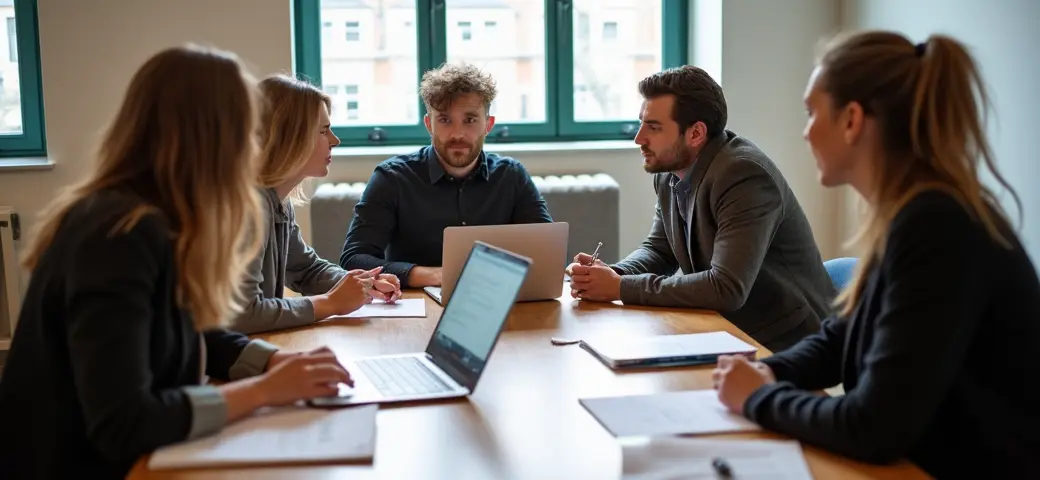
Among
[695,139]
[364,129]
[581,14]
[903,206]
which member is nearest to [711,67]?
[581,14]

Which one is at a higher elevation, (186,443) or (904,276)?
(904,276)

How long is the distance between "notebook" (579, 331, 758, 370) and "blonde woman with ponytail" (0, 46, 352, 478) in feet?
2.05

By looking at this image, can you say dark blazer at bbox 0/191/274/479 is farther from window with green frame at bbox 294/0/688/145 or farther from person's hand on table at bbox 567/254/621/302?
window with green frame at bbox 294/0/688/145

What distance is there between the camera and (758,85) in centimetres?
414

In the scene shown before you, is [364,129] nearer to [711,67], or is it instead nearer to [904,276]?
[711,67]

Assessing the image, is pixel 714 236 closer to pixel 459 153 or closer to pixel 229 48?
pixel 459 153

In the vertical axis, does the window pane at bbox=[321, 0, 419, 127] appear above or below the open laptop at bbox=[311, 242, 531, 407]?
above

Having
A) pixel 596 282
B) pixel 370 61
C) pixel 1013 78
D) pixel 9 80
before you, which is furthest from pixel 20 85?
pixel 1013 78

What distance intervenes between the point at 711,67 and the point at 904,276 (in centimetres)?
305

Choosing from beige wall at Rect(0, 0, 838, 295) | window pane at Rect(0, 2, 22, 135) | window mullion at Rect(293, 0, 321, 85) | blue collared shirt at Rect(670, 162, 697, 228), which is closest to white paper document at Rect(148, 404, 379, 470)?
blue collared shirt at Rect(670, 162, 697, 228)

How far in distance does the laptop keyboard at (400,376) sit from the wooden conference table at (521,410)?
0.19 feet

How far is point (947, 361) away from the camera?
4.10 ft

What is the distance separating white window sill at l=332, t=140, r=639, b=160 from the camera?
4055 millimetres

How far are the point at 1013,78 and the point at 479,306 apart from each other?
2.27 m
